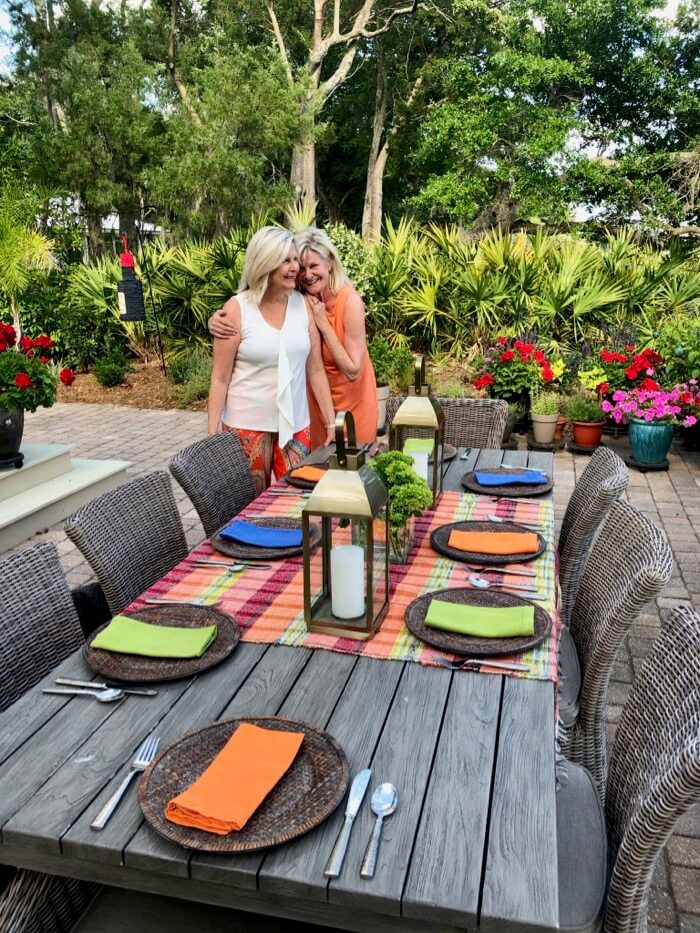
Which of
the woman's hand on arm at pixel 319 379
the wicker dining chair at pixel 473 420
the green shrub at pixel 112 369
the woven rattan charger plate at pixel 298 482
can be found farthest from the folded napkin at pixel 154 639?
the green shrub at pixel 112 369

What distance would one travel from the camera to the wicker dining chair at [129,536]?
2.28 m

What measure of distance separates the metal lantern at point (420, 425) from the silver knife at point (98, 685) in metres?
1.24

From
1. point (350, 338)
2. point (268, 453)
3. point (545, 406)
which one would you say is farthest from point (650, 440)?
point (268, 453)

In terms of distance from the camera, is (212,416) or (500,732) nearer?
(500,732)

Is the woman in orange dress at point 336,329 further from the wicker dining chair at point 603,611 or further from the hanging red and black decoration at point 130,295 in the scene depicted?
the hanging red and black decoration at point 130,295

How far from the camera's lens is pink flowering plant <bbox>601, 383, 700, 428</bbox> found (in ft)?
19.2

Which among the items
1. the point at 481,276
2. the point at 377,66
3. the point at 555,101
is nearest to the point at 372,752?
the point at 481,276

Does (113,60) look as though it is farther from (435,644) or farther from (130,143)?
(435,644)

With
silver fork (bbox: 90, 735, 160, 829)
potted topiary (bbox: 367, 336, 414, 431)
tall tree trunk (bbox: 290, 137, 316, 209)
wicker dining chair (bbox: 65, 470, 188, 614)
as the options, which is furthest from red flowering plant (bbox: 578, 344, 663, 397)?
tall tree trunk (bbox: 290, 137, 316, 209)

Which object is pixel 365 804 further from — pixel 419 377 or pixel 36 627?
pixel 419 377

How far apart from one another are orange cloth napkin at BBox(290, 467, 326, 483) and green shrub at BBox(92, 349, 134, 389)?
7003mm

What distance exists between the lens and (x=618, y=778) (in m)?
1.73

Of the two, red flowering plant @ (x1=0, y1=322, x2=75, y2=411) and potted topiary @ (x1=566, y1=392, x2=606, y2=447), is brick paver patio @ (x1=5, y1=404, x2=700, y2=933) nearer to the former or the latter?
potted topiary @ (x1=566, y1=392, x2=606, y2=447)

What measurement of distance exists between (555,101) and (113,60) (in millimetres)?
10193
